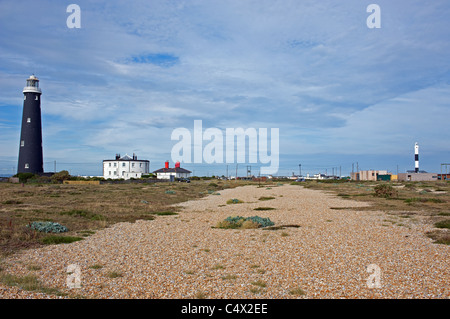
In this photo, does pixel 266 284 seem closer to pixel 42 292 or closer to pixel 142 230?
pixel 42 292

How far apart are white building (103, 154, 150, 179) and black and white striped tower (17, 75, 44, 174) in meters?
37.8

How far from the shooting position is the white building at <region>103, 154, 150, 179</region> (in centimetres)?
10381

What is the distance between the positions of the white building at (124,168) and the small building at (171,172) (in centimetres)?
680

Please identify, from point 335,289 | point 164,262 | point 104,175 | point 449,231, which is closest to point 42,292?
point 164,262

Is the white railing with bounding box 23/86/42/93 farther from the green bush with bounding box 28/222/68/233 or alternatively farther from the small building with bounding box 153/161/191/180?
the green bush with bounding box 28/222/68/233

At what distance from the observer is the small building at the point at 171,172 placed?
111875 millimetres

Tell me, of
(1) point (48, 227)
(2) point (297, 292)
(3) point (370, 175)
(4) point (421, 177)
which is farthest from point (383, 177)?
(2) point (297, 292)

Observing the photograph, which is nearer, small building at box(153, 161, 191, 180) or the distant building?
small building at box(153, 161, 191, 180)

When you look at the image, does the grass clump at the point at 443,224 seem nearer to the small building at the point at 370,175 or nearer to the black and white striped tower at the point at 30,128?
the black and white striped tower at the point at 30,128

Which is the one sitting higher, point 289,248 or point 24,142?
point 24,142

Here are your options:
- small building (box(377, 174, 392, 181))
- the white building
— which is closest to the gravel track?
the white building

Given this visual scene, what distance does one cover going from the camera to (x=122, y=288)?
325 inches
